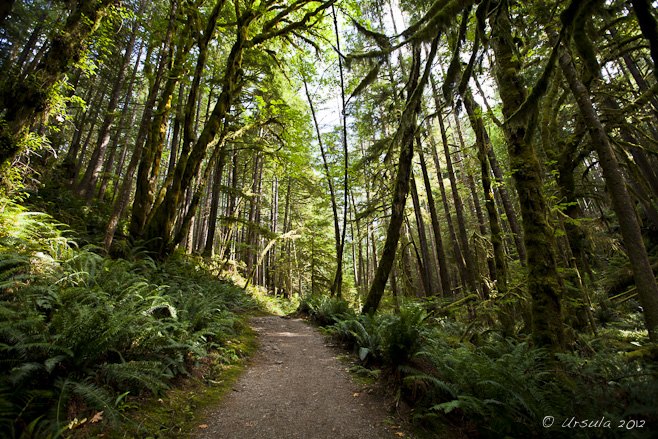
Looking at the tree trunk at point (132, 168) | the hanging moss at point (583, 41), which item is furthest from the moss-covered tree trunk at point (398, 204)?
the tree trunk at point (132, 168)

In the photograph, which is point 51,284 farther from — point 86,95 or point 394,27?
point 86,95

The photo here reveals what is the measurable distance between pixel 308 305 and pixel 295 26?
1046 centimetres

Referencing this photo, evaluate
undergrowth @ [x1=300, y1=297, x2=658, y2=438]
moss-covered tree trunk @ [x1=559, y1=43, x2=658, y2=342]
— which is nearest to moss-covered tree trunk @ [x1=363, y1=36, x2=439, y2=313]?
undergrowth @ [x1=300, y1=297, x2=658, y2=438]

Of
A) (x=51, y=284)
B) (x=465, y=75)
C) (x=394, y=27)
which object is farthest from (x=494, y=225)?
(x=394, y=27)

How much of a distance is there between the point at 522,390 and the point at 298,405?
99.6 inches

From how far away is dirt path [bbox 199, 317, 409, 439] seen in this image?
2633 millimetres

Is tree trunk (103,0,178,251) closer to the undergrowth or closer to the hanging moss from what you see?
the undergrowth

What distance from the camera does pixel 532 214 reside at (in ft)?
12.6

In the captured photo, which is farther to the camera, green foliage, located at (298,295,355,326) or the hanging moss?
green foliage, located at (298,295,355,326)

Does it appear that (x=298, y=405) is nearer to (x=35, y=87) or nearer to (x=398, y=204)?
(x=398, y=204)

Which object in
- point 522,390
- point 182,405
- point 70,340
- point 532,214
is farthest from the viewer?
point 532,214

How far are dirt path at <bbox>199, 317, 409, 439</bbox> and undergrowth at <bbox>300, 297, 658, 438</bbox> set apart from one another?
549mm

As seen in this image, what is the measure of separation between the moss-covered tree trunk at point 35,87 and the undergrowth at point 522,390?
24.0ft

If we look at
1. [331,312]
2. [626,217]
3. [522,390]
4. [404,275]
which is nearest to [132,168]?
[331,312]
